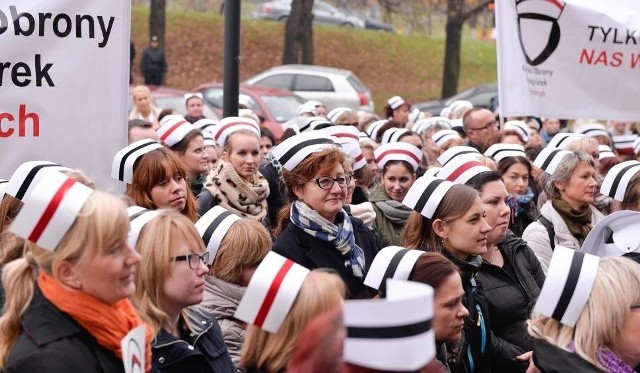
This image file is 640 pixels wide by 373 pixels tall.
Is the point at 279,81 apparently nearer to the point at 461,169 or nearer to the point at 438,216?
the point at 461,169

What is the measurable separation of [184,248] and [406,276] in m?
1.01

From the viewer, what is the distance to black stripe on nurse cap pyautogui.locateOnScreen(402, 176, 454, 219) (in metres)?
6.32

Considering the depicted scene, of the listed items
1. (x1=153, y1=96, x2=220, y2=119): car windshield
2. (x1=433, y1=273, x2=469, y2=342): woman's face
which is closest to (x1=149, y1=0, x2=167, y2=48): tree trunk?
(x1=153, y1=96, x2=220, y2=119): car windshield

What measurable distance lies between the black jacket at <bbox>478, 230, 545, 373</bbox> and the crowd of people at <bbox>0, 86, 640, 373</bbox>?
0.01m

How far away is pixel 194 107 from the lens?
16250mm

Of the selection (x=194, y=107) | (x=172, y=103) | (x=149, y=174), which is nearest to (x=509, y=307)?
(x=149, y=174)

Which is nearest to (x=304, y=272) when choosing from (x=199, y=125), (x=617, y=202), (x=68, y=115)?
(x=68, y=115)

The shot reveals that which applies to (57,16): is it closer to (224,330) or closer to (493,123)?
(224,330)

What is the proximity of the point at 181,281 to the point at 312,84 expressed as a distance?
21852mm

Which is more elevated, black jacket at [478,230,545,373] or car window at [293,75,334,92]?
car window at [293,75,334,92]

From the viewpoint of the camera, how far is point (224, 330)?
5.39 m

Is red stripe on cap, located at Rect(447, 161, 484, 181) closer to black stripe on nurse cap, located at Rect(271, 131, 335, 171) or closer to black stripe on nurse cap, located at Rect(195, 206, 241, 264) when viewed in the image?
black stripe on nurse cap, located at Rect(271, 131, 335, 171)

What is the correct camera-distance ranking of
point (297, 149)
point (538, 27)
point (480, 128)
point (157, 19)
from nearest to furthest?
point (297, 149) → point (538, 27) → point (480, 128) → point (157, 19)

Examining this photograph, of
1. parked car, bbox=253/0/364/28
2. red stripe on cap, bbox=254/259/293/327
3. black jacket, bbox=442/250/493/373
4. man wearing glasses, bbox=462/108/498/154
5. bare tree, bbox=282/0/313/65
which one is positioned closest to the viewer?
red stripe on cap, bbox=254/259/293/327
